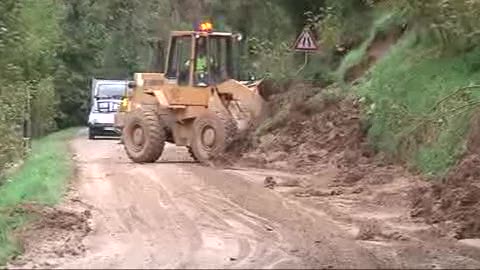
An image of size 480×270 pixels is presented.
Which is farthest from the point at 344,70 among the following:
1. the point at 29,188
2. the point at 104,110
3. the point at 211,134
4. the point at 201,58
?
the point at 104,110

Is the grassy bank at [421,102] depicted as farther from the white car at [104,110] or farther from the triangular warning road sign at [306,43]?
the white car at [104,110]

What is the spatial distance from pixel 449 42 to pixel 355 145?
9.74 ft

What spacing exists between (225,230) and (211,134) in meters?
9.89

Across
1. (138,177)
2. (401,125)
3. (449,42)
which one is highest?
(449,42)

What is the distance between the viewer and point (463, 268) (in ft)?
37.7

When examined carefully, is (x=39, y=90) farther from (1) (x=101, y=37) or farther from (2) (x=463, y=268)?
(2) (x=463, y=268)

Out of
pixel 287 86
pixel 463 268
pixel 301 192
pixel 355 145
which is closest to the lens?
pixel 463 268

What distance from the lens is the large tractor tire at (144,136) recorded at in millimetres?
24547

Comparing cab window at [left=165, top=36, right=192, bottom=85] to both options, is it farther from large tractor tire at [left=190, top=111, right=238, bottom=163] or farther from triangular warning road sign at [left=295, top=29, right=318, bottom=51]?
triangular warning road sign at [left=295, top=29, right=318, bottom=51]

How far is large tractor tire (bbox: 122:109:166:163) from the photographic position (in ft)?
80.5

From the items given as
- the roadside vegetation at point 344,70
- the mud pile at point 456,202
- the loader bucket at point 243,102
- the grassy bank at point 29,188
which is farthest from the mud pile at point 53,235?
the loader bucket at point 243,102

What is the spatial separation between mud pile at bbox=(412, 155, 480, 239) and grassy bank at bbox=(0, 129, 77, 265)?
5.58 metres

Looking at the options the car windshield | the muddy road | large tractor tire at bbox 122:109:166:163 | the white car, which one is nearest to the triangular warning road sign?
large tractor tire at bbox 122:109:166:163

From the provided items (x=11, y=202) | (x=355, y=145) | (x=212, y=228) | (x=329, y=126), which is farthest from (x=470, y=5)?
(x=11, y=202)
